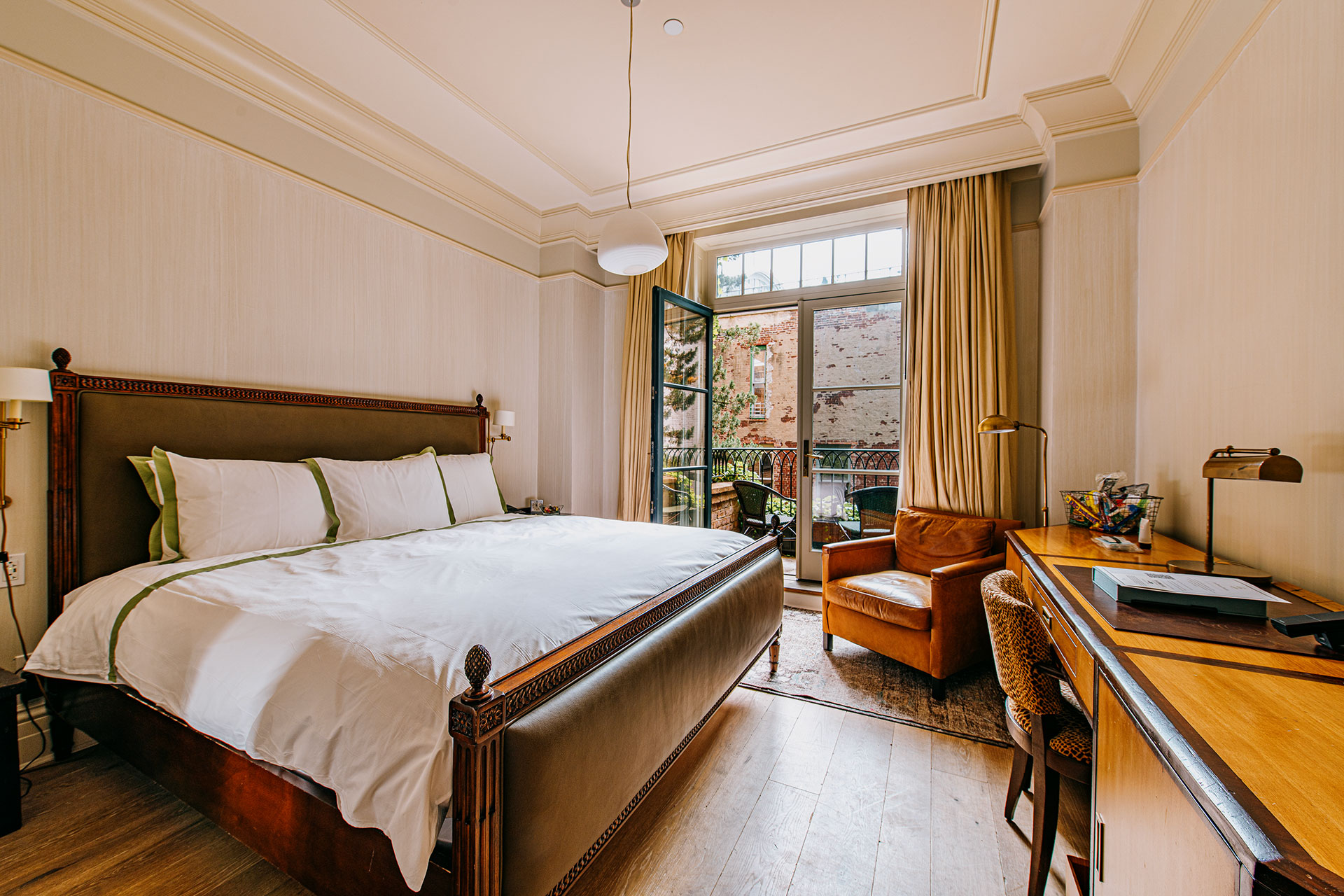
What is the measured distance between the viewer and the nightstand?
5.21ft

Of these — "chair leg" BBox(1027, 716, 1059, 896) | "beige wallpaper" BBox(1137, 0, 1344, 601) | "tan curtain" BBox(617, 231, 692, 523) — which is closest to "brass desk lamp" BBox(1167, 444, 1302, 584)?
"beige wallpaper" BBox(1137, 0, 1344, 601)

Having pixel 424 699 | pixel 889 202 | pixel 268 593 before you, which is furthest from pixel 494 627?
pixel 889 202

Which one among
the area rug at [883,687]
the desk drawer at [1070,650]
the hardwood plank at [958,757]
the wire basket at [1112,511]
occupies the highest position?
the wire basket at [1112,511]

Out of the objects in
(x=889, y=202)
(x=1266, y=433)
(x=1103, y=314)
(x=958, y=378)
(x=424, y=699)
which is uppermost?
(x=889, y=202)

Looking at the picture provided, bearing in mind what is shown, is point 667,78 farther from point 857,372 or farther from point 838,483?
point 838,483

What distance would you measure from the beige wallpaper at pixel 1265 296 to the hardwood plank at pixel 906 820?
1.25m

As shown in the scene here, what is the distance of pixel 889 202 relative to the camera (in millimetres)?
3596

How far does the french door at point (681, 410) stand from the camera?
3.95 metres

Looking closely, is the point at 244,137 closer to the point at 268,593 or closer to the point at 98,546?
the point at 98,546

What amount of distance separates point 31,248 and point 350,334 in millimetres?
1174

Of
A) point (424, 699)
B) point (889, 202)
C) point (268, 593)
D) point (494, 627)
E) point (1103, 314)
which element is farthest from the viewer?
point (889, 202)

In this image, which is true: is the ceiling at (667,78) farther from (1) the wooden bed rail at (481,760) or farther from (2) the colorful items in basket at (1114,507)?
(1) the wooden bed rail at (481,760)

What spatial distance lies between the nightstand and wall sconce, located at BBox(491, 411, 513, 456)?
2.39 m

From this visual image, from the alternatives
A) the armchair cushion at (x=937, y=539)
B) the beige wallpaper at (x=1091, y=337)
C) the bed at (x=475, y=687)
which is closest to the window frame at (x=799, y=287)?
the beige wallpaper at (x=1091, y=337)
